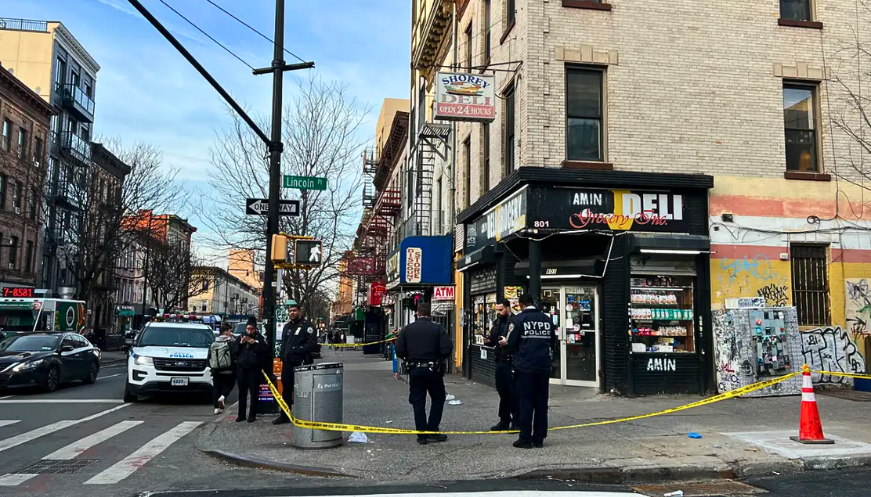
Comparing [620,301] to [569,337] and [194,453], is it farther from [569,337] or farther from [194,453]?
[194,453]

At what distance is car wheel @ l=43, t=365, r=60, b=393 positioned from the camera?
16184 millimetres

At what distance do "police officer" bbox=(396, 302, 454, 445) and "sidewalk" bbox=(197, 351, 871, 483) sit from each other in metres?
0.35

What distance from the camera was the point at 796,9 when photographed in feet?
48.8

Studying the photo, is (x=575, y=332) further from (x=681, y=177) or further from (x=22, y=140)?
(x=22, y=140)

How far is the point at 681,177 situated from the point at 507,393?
6.54 m

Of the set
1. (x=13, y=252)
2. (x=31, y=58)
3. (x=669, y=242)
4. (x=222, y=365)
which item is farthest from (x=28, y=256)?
(x=669, y=242)

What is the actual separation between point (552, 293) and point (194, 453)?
8.32 metres

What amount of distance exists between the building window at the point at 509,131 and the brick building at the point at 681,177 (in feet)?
1.76

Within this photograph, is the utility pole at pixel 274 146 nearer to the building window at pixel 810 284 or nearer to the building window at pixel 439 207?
the building window at pixel 810 284

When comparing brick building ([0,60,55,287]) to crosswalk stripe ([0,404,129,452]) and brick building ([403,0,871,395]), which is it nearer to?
crosswalk stripe ([0,404,129,452])

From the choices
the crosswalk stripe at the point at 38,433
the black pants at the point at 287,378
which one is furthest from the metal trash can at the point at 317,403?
the crosswalk stripe at the point at 38,433

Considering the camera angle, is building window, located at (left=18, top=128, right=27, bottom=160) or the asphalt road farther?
building window, located at (left=18, top=128, right=27, bottom=160)

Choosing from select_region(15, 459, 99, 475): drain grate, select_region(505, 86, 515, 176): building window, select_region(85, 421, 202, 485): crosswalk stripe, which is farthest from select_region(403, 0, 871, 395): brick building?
select_region(15, 459, 99, 475): drain grate

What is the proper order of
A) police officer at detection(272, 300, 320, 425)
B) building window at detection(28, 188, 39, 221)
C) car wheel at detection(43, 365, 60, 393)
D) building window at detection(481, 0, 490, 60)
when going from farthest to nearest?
1. building window at detection(28, 188, 39, 221)
2. building window at detection(481, 0, 490, 60)
3. car wheel at detection(43, 365, 60, 393)
4. police officer at detection(272, 300, 320, 425)
